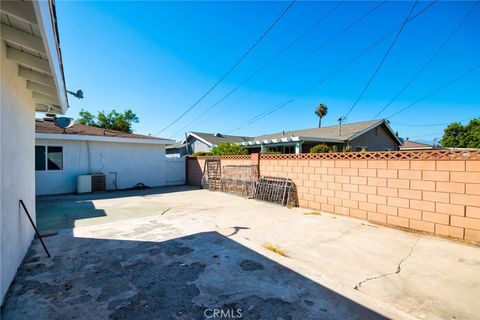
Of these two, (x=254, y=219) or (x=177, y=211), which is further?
(x=177, y=211)

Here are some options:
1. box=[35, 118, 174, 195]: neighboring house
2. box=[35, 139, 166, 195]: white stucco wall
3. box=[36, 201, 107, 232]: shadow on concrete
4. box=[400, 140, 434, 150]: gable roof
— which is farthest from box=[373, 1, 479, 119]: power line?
box=[35, 139, 166, 195]: white stucco wall

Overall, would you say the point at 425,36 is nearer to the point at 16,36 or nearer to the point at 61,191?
the point at 16,36

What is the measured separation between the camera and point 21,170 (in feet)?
11.0

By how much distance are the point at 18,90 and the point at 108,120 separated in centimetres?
2575

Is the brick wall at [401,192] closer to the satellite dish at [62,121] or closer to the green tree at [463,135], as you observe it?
the satellite dish at [62,121]

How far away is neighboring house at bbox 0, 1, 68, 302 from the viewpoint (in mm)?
1871

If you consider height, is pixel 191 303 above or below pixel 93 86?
below

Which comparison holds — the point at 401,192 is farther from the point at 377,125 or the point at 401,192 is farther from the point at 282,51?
the point at 377,125

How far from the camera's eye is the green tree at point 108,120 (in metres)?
25.5

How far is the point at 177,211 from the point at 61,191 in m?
7.32

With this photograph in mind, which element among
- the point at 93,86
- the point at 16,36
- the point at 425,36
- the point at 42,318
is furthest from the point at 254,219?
the point at 93,86

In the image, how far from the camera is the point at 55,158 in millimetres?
10234

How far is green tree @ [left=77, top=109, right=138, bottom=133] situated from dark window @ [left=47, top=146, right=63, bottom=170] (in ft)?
54.9

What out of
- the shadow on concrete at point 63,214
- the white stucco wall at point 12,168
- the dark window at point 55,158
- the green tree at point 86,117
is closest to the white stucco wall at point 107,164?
the dark window at point 55,158
